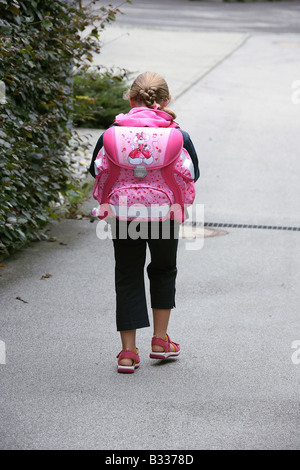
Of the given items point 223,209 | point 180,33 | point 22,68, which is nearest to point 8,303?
point 22,68

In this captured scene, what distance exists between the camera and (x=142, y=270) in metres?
4.56

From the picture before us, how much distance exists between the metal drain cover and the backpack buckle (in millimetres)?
3175

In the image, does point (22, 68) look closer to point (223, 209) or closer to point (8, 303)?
point (8, 303)

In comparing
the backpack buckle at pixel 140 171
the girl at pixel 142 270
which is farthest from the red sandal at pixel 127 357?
the backpack buckle at pixel 140 171

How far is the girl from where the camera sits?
4.29 metres

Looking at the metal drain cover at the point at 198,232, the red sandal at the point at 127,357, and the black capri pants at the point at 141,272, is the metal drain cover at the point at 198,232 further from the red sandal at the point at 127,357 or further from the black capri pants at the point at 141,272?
the red sandal at the point at 127,357

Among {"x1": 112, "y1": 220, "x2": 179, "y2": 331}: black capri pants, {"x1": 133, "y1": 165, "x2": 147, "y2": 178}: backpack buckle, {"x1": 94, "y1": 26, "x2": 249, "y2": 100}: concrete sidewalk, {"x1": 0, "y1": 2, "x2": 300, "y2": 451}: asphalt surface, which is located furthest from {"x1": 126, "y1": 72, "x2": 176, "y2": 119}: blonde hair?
{"x1": 94, "y1": 26, "x2": 249, "y2": 100}: concrete sidewalk

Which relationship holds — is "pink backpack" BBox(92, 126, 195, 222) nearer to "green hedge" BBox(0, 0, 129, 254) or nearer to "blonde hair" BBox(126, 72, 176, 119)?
"blonde hair" BBox(126, 72, 176, 119)

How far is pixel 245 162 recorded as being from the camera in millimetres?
10023

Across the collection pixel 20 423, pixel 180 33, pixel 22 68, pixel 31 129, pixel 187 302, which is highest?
pixel 22 68

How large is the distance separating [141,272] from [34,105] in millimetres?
2553

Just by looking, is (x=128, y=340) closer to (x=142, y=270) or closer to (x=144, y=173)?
(x=142, y=270)

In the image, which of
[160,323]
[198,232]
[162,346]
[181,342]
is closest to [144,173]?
[160,323]
